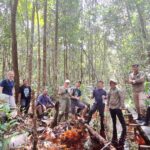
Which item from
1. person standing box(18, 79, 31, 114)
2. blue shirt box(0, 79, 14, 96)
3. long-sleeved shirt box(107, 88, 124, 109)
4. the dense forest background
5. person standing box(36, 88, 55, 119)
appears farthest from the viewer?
the dense forest background

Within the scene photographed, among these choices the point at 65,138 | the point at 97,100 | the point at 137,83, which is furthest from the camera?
the point at 97,100

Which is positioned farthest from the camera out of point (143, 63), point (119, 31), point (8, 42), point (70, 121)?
point (119, 31)

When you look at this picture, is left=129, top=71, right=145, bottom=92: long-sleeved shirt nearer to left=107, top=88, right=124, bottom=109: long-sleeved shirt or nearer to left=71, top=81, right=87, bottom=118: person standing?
left=107, top=88, right=124, bottom=109: long-sleeved shirt

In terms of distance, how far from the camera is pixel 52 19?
2761 centimetres

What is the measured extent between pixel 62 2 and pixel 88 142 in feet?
57.5

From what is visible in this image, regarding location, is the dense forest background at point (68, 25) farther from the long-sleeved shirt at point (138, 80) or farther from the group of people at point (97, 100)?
the long-sleeved shirt at point (138, 80)

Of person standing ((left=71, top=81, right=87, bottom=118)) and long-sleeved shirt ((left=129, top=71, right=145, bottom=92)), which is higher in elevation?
long-sleeved shirt ((left=129, top=71, right=145, bottom=92))

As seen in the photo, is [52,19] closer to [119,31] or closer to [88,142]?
[119,31]

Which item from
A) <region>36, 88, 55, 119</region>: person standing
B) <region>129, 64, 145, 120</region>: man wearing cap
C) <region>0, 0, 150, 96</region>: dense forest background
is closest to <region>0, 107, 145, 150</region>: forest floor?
<region>129, 64, 145, 120</region>: man wearing cap

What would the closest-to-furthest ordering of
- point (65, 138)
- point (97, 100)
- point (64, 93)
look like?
point (65, 138) → point (97, 100) → point (64, 93)

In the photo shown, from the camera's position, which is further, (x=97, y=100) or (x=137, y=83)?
(x=97, y=100)

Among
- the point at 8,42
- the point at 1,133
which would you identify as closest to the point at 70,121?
the point at 1,133

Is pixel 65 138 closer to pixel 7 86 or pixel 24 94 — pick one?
pixel 7 86

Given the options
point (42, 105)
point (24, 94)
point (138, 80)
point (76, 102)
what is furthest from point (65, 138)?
point (42, 105)
